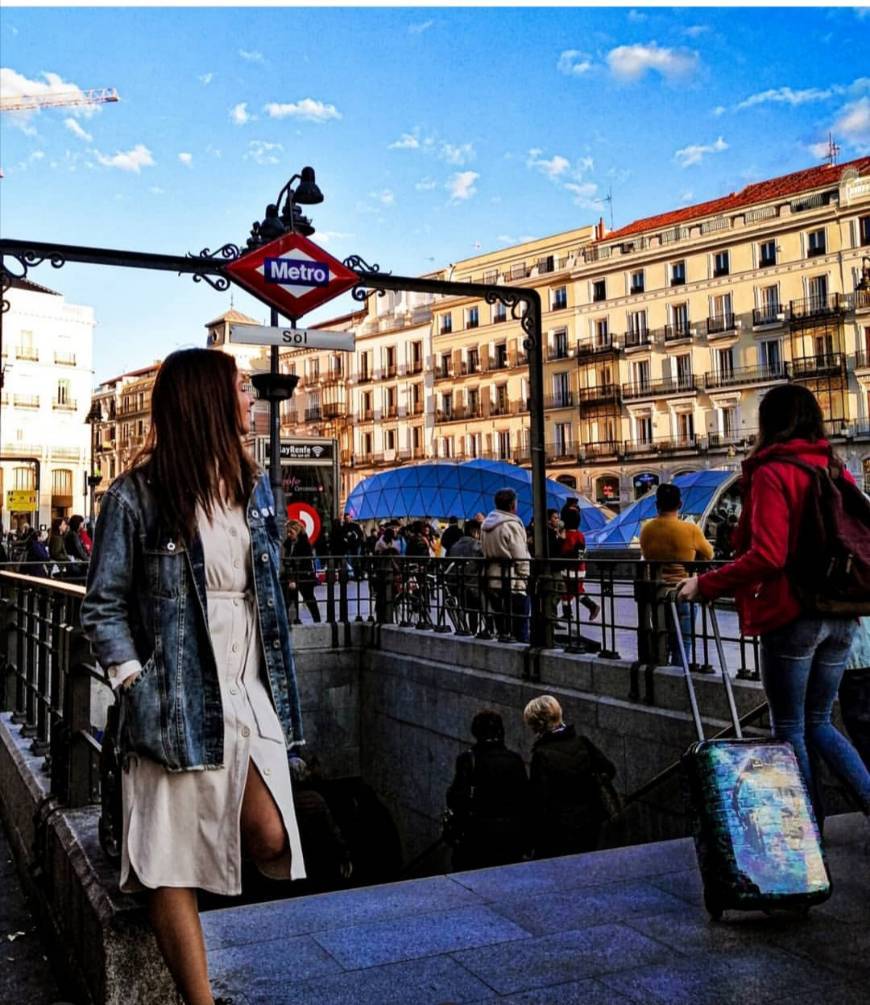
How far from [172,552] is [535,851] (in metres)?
4.66

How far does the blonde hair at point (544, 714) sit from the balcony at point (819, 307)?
1848 inches

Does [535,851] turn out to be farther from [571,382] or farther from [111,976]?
[571,382]

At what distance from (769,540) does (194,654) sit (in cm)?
216

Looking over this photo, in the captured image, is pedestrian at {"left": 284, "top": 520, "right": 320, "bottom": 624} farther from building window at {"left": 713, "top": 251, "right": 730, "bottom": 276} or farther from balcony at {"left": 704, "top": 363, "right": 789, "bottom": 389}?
building window at {"left": 713, "top": 251, "right": 730, "bottom": 276}

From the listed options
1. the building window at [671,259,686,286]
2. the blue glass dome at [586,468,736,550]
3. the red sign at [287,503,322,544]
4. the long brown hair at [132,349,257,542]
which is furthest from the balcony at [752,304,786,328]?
the long brown hair at [132,349,257,542]

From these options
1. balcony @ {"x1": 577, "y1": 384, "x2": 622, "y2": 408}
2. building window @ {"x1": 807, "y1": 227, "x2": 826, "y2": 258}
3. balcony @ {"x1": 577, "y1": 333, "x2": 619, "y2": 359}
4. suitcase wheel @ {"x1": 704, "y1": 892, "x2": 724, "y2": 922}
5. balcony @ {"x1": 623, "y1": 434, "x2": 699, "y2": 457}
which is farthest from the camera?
balcony @ {"x1": 577, "y1": 333, "x2": 619, "y2": 359}

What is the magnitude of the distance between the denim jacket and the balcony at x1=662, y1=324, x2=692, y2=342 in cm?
5490

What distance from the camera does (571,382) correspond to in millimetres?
60688

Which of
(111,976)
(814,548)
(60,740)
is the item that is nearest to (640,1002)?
(111,976)

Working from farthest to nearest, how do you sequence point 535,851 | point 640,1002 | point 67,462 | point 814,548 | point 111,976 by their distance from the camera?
1. point 67,462
2. point 535,851
3. point 814,548
4. point 640,1002
5. point 111,976

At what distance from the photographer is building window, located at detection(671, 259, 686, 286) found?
55.1 meters

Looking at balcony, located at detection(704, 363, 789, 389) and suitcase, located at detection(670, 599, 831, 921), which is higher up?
balcony, located at detection(704, 363, 789, 389)

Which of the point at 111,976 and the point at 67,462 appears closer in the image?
the point at 111,976

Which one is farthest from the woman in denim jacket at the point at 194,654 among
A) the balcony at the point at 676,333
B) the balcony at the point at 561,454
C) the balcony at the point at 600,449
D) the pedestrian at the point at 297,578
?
the balcony at the point at 561,454
